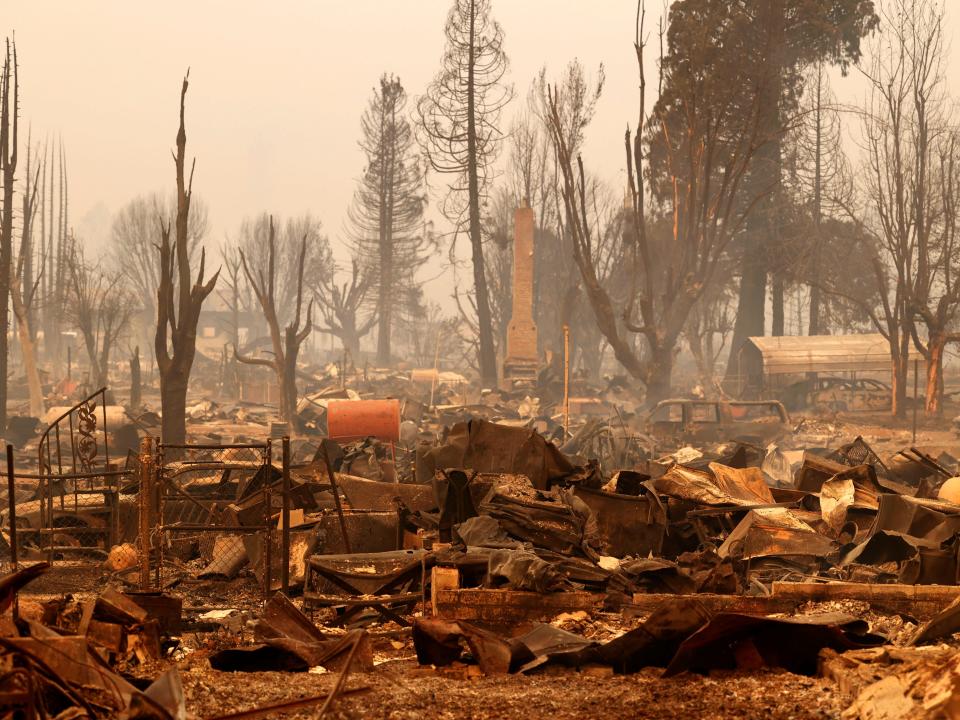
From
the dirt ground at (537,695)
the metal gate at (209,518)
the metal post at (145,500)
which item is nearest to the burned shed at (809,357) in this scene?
the metal gate at (209,518)

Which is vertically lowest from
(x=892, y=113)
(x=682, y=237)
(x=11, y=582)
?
(x=11, y=582)

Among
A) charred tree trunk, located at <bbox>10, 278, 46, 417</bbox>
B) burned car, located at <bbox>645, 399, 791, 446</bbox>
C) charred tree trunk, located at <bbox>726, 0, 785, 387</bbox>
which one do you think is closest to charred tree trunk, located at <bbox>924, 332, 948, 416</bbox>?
burned car, located at <bbox>645, 399, 791, 446</bbox>

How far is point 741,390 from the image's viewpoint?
34.9 metres

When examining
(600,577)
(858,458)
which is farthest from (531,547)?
(858,458)

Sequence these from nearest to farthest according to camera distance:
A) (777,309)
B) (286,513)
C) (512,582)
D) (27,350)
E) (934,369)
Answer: (512,582) < (286,513) < (934,369) < (27,350) < (777,309)

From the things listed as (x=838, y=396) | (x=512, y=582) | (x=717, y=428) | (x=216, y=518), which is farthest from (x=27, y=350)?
(x=512, y=582)

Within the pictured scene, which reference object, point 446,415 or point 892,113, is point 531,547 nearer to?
point 446,415

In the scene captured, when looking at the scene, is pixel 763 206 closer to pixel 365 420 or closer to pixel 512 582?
pixel 365 420

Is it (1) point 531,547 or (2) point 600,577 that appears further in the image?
(1) point 531,547

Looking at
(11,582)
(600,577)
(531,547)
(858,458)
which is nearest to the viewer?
(11,582)

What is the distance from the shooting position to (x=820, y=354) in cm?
3406

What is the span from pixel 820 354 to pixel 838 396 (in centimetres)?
537

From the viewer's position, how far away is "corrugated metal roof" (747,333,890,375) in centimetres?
3350

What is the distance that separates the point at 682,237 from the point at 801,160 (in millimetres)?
13095
